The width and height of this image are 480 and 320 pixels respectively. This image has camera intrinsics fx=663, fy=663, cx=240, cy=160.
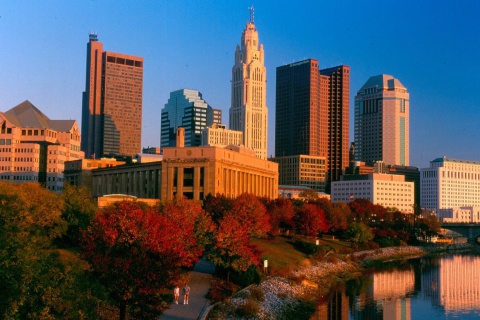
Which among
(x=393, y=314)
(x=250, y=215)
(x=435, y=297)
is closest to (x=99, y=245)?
(x=393, y=314)

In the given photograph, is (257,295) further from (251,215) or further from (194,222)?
(251,215)

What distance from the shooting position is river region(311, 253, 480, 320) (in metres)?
83.1

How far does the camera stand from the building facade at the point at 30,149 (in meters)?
184

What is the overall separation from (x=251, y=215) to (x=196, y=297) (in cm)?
3832

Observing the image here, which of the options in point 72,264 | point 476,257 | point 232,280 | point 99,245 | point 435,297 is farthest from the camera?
point 476,257

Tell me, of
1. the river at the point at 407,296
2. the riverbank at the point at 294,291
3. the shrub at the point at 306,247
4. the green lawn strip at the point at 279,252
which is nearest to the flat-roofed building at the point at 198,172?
the green lawn strip at the point at 279,252

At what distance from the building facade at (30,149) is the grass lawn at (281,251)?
84310 mm

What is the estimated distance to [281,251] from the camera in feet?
377

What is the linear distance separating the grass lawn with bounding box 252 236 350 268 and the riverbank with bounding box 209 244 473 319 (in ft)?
8.24

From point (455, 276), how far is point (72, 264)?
312ft

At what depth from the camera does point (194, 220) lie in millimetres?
84250

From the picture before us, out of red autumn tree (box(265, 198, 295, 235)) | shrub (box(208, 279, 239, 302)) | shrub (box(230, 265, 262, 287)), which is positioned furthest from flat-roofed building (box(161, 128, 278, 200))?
shrub (box(208, 279, 239, 302))

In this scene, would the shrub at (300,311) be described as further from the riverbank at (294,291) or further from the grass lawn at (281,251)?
the grass lawn at (281,251)

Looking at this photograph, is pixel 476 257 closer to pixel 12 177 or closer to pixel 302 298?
pixel 302 298
